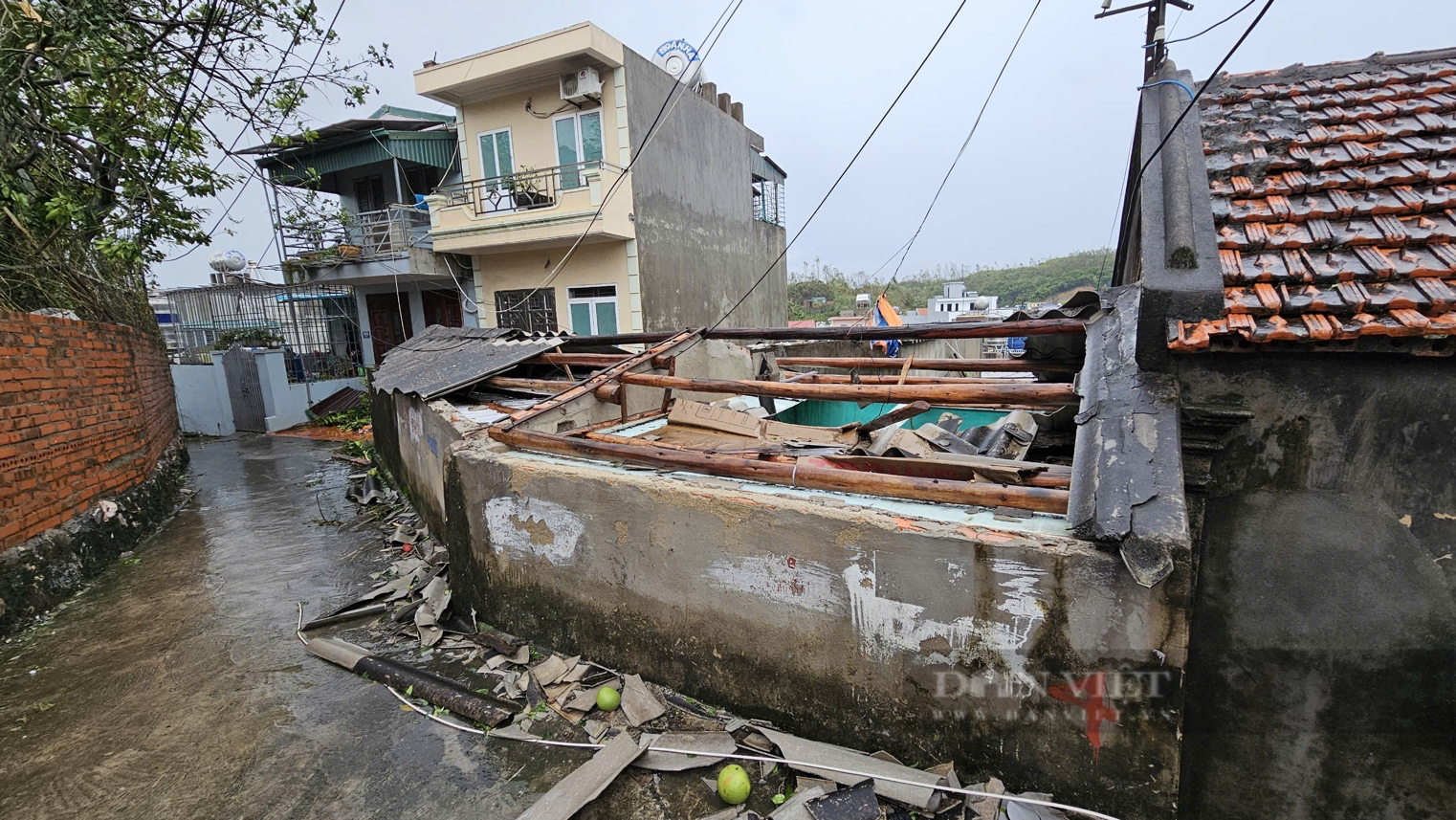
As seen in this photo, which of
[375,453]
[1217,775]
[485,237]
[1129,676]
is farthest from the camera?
[485,237]

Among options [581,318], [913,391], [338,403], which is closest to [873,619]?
[913,391]

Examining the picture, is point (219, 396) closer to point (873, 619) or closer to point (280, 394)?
point (280, 394)

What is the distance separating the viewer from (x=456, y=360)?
279 inches

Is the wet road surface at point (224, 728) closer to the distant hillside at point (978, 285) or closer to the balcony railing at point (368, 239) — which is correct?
the balcony railing at point (368, 239)

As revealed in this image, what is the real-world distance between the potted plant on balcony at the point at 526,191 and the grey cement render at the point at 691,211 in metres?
2.17

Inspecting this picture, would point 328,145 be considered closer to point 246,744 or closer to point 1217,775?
point 246,744

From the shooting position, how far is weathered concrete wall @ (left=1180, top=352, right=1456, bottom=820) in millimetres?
2412

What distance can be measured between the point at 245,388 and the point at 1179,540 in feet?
64.3

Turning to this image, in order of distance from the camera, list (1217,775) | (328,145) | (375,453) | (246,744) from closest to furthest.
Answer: (1217,775) → (246,744) → (375,453) → (328,145)

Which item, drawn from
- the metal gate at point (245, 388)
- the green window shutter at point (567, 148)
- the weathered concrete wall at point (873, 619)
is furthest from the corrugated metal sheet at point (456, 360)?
the metal gate at point (245, 388)

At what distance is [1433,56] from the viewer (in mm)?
3957

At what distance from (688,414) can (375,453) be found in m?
8.85

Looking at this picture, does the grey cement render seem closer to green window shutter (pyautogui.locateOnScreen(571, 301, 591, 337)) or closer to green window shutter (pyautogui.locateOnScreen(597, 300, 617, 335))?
green window shutter (pyautogui.locateOnScreen(597, 300, 617, 335))

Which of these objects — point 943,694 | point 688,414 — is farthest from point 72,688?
point 943,694
